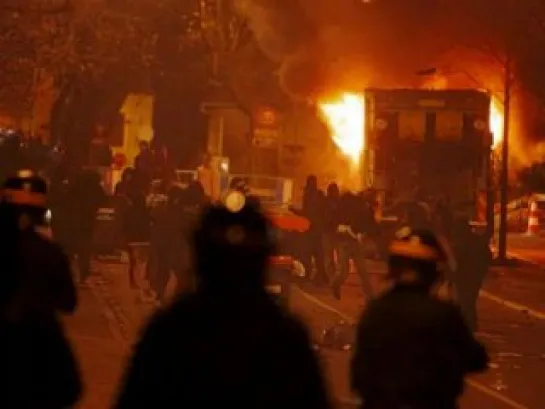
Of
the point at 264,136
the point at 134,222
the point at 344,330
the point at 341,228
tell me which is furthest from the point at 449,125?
the point at 344,330

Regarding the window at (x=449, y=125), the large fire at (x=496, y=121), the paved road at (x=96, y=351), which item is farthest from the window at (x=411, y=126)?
the paved road at (x=96, y=351)

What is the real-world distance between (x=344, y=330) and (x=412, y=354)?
27.3 ft

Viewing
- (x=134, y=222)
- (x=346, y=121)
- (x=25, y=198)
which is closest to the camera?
(x=25, y=198)

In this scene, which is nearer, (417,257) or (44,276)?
(44,276)

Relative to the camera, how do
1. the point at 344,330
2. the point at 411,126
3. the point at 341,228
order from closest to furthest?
the point at 344,330 → the point at 341,228 → the point at 411,126

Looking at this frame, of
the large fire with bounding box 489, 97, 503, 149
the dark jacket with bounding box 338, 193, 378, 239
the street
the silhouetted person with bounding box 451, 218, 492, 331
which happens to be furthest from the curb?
the large fire with bounding box 489, 97, 503, 149

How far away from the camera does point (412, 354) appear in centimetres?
503

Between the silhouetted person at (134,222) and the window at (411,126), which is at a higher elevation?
the window at (411,126)

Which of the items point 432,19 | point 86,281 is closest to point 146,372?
point 86,281

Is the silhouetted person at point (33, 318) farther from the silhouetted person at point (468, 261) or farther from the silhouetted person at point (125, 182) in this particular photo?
the silhouetted person at point (125, 182)

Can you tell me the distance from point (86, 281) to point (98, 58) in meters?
9.02

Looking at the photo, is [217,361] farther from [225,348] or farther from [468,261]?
[468,261]

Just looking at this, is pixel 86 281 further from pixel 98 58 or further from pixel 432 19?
pixel 432 19

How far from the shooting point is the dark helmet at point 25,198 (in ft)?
17.0
